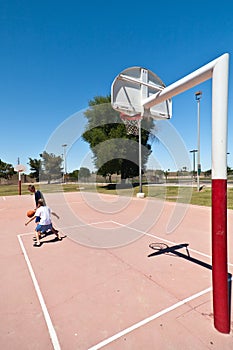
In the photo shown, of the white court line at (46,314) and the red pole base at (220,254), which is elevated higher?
the red pole base at (220,254)

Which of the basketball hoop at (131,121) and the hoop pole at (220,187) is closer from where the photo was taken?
the hoop pole at (220,187)

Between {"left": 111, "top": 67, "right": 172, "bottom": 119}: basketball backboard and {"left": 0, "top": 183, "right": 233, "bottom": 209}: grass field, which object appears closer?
{"left": 111, "top": 67, "right": 172, "bottom": 119}: basketball backboard

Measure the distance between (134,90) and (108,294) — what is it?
3416 millimetres

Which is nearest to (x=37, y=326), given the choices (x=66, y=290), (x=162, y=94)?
(x=66, y=290)

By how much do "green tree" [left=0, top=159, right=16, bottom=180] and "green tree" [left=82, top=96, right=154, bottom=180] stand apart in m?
26.1

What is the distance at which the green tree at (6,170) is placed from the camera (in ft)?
140

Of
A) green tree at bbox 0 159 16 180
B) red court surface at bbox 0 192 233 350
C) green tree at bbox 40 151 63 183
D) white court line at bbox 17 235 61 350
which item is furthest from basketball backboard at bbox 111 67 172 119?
green tree at bbox 0 159 16 180

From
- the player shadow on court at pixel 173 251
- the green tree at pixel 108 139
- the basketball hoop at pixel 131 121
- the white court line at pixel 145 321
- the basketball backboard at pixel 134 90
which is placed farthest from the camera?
the green tree at pixel 108 139

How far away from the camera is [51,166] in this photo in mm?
43844

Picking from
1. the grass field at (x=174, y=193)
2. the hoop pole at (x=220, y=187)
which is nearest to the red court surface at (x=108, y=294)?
the hoop pole at (x=220, y=187)

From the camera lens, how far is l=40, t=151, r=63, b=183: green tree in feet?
142

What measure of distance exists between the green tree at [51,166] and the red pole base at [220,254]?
43.4 m

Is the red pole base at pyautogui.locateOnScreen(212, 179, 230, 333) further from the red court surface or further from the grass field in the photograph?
the grass field

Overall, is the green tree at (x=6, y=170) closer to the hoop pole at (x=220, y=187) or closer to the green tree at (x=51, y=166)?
the green tree at (x=51, y=166)
